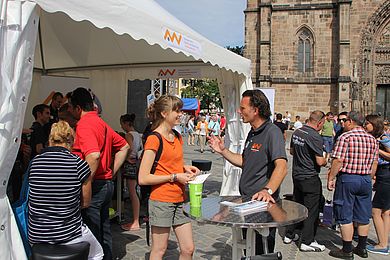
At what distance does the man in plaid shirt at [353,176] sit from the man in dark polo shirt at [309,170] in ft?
1.19

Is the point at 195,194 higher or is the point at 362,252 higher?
the point at 195,194

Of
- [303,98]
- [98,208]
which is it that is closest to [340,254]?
[98,208]

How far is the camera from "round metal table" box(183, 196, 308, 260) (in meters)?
2.73

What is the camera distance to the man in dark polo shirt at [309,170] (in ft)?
18.6

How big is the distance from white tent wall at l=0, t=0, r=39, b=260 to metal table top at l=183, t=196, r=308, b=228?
1258 mm

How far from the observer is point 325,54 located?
28.2 meters

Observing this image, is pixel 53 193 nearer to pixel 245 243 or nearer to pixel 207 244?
pixel 245 243

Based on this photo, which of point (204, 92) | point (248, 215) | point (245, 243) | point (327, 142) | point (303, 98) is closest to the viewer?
point (248, 215)

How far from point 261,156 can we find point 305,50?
26906mm

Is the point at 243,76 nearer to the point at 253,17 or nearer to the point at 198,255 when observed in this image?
the point at 198,255

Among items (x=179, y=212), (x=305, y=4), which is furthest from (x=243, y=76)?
(x=305, y=4)

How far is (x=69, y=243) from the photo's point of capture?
3135 millimetres

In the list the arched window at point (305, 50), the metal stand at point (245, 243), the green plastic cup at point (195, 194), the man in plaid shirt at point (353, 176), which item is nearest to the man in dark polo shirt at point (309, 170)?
the man in plaid shirt at point (353, 176)

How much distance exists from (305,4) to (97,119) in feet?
89.6
